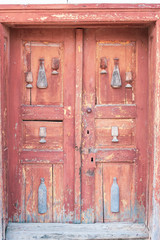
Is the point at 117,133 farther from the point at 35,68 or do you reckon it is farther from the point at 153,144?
the point at 35,68

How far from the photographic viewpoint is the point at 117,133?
8.82 feet

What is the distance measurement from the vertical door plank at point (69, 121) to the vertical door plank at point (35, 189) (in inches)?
6.7

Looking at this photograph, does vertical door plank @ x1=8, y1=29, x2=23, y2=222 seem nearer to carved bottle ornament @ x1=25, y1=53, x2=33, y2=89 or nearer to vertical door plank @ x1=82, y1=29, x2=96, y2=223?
carved bottle ornament @ x1=25, y1=53, x2=33, y2=89

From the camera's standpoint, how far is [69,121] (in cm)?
270

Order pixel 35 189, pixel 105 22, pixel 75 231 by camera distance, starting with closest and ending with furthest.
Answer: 1. pixel 105 22
2. pixel 75 231
3. pixel 35 189

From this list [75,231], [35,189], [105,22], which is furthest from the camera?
[35,189]

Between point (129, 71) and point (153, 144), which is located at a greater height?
point (129, 71)

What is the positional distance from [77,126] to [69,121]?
10cm

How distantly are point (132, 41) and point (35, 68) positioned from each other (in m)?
1.05

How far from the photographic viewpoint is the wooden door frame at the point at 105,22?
2379 mm

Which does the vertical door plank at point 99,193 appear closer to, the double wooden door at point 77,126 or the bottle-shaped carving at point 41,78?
the double wooden door at point 77,126

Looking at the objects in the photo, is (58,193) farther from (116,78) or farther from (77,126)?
(116,78)

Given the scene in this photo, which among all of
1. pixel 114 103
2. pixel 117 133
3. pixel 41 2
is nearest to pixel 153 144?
pixel 117 133

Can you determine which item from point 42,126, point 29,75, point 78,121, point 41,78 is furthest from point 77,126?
point 29,75
